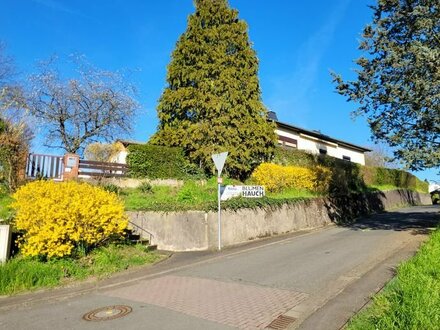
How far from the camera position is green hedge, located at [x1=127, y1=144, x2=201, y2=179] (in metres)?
19.3

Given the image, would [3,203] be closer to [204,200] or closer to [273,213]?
[204,200]

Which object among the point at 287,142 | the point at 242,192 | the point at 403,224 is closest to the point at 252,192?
the point at 242,192

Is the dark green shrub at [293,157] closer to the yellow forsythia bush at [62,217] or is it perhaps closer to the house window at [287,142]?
the house window at [287,142]

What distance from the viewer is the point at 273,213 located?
16.8 metres

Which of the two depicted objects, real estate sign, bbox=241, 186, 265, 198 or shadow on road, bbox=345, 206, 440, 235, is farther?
shadow on road, bbox=345, 206, 440, 235

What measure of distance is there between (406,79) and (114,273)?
1273 centimetres

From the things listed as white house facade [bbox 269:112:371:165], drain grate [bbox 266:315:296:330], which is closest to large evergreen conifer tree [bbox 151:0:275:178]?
white house facade [bbox 269:112:371:165]

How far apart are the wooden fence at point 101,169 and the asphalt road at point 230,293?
813 cm

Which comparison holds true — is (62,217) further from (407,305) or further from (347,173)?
(347,173)

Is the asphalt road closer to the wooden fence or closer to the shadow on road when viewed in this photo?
Result: the shadow on road

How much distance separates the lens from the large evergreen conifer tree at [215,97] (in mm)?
20219

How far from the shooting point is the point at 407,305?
5.18 m

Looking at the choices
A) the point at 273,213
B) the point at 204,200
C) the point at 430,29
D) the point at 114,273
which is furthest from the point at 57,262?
the point at 430,29

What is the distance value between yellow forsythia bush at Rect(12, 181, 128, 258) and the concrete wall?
2912mm
